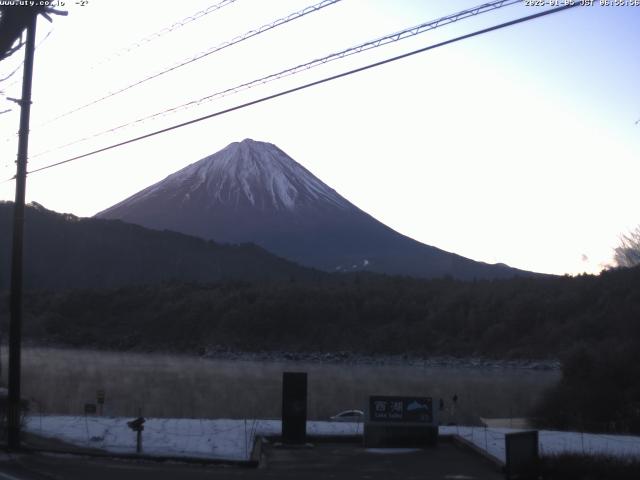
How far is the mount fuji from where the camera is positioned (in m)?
150

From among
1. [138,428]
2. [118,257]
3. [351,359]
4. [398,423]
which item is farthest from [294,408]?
[118,257]

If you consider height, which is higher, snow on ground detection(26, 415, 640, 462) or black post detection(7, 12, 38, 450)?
black post detection(7, 12, 38, 450)

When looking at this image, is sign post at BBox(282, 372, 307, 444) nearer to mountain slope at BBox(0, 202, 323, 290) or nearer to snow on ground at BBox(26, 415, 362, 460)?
snow on ground at BBox(26, 415, 362, 460)

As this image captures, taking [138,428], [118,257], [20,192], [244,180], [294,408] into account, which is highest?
[244,180]

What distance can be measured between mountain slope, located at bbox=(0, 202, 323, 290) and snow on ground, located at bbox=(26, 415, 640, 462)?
73763 millimetres

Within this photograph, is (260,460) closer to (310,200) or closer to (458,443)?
(458,443)

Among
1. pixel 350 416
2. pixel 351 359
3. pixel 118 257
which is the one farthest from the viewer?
pixel 118 257

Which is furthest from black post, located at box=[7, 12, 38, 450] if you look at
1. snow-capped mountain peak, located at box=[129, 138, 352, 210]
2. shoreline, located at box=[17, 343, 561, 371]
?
snow-capped mountain peak, located at box=[129, 138, 352, 210]

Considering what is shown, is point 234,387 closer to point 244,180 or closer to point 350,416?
point 350,416

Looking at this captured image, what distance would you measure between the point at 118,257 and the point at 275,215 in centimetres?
5965

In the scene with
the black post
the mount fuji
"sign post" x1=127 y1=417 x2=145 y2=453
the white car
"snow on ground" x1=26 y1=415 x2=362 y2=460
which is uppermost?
the mount fuji

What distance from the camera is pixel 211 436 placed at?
893 inches

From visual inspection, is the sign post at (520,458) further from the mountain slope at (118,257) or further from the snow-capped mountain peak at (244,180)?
the snow-capped mountain peak at (244,180)

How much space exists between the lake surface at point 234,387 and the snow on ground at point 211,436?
611 cm
